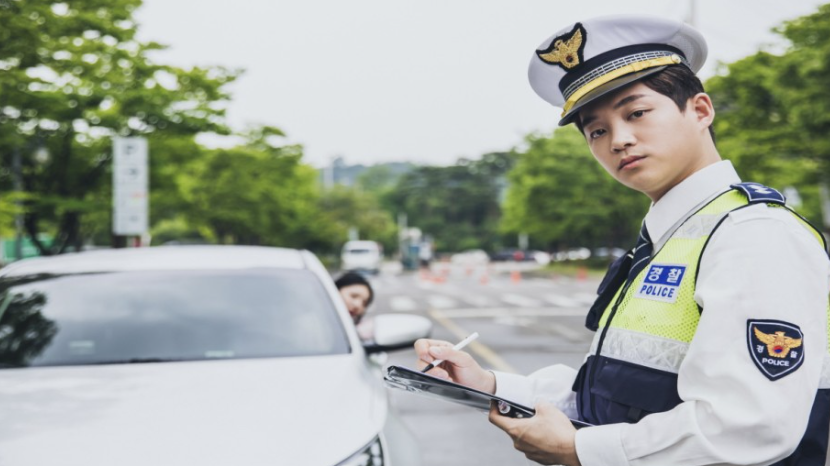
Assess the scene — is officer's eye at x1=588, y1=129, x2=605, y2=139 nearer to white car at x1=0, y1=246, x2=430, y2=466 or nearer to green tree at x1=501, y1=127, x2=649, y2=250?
white car at x1=0, y1=246, x2=430, y2=466

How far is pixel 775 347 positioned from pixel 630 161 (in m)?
0.42

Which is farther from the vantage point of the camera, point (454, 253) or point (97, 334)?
point (454, 253)

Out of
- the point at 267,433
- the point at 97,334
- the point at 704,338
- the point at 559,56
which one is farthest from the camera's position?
the point at 97,334

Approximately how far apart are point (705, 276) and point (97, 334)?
2568 millimetres

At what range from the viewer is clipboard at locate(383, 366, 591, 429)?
133cm

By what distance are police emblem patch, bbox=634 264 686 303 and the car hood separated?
1.10 metres

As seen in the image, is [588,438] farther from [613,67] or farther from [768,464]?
[613,67]

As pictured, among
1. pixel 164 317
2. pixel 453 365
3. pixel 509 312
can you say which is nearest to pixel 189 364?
pixel 164 317

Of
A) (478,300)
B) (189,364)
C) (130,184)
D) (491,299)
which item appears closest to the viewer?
(189,364)

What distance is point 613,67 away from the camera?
138cm

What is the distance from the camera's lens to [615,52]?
1.40m

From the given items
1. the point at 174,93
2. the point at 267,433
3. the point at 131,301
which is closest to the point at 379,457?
the point at 267,433

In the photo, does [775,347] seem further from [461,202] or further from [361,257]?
[461,202]

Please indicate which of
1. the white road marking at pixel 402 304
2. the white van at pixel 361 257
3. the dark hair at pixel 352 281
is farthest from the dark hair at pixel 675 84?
the white van at pixel 361 257
